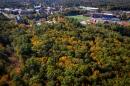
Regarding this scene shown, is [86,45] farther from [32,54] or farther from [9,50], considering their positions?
[9,50]

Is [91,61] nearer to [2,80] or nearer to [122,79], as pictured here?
[122,79]

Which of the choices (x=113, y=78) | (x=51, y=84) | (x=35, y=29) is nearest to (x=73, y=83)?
(x=51, y=84)

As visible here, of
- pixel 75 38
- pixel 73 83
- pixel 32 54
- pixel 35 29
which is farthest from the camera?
pixel 35 29

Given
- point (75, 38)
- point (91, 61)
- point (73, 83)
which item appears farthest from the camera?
point (75, 38)

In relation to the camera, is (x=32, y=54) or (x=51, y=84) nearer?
(x=51, y=84)

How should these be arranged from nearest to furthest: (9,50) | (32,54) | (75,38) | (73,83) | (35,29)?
(73,83) < (32,54) < (9,50) < (75,38) < (35,29)

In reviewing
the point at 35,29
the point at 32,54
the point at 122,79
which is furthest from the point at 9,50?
the point at 122,79
